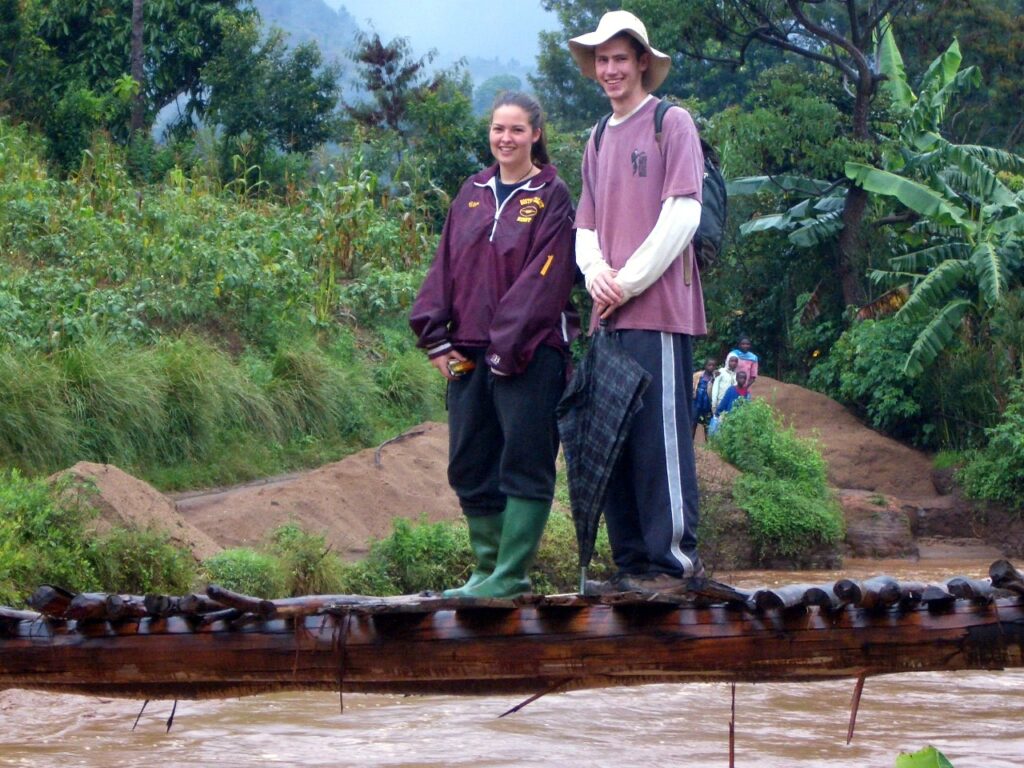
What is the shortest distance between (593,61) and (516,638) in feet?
5.04

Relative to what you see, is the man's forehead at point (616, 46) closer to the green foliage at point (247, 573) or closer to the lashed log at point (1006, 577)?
the lashed log at point (1006, 577)

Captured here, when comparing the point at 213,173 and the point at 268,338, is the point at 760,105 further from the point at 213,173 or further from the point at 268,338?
the point at 268,338

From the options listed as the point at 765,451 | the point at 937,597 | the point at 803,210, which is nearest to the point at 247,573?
the point at 937,597

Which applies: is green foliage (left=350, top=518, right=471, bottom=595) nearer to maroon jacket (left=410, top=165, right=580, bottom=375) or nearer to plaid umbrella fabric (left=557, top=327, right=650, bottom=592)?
maroon jacket (left=410, top=165, right=580, bottom=375)

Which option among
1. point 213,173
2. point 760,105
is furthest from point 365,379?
point 760,105

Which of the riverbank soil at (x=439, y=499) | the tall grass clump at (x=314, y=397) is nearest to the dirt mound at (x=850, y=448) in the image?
the riverbank soil at (x=439, y=499)

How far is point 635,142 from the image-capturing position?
11.5 feet

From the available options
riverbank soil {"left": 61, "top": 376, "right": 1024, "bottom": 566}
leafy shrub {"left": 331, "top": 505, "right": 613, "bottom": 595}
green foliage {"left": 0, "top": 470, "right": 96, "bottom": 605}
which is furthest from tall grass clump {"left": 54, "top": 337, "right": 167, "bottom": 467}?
green foliage {"left": 0, "top": 470, "right": 96, "bottom": 605}

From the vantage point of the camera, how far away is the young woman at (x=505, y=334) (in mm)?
3584

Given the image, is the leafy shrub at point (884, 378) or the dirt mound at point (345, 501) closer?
the dirt mound at point (345, 501)

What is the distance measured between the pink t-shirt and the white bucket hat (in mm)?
97

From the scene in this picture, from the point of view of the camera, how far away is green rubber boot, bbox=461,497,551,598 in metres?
3.63

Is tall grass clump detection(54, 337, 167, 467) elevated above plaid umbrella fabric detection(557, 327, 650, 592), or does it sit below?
above

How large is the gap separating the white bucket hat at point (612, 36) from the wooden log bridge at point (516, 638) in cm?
134
